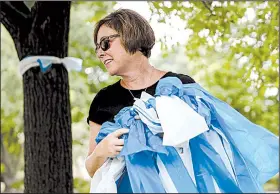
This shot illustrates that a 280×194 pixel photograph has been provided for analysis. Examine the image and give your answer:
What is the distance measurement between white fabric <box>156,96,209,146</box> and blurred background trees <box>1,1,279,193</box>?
59.0 inches

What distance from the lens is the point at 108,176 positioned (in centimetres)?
161

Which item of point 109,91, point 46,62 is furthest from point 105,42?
point 46,62

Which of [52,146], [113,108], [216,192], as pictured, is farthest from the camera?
[52,146]

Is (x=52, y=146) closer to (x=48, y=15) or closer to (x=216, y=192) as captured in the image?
(x=48, y=15)

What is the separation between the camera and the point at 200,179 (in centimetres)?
160

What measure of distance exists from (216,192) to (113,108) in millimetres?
463

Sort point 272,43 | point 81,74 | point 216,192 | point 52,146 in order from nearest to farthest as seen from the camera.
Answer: point 216,192
point 52,146
point 272,43
point 81,74

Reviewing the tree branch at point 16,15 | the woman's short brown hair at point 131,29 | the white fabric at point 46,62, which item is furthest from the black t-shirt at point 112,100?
the tree branch at point 16,15

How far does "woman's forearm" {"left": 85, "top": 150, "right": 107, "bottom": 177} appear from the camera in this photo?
5.56 feet

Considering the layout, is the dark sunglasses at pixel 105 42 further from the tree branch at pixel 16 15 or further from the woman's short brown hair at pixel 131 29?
the tree branch at pixel 16 15

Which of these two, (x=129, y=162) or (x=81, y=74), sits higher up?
(x=81, y=74)

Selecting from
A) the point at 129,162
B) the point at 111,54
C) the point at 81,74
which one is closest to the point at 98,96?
the point at 111,54

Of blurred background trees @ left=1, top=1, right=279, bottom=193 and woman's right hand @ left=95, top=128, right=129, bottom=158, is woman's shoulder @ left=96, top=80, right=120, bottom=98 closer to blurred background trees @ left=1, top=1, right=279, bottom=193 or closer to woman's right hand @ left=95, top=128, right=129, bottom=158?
woman's right hand @ left=95, top=128, right=129, bottom=158

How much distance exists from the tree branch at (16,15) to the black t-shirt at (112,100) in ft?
5.97
